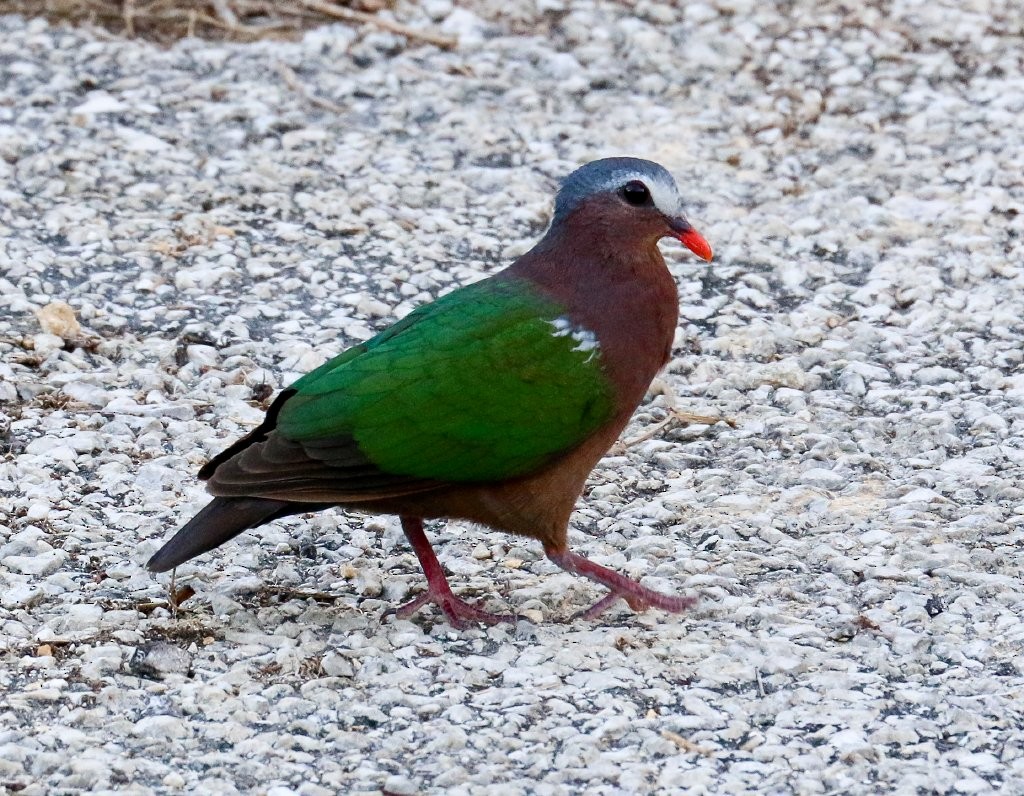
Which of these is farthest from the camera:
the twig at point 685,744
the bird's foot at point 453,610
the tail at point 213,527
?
the bird's foot at point 453,610

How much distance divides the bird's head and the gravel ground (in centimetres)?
99

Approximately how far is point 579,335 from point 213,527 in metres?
1.20

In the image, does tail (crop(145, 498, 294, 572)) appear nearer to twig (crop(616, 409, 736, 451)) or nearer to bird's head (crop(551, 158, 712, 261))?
bird's head (crop(551, 158, 712, 261))

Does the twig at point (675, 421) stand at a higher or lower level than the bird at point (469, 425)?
lower

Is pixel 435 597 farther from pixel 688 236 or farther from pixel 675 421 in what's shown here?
pixel 675 421

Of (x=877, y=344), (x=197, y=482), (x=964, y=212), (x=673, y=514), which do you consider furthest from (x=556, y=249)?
(x=964, y=212)

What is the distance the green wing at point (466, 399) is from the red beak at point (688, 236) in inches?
20.4

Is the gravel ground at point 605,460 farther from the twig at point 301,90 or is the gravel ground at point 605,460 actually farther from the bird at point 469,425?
the bird at point 469,425

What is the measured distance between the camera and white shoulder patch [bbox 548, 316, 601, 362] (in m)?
4.93

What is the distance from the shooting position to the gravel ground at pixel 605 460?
4.27 m

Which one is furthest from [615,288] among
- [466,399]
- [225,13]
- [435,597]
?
[225,13]

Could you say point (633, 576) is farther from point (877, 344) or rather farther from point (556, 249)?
point (877, 344)

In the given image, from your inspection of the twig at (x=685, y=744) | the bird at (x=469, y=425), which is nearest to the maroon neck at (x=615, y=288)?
the bird at (x=469, y=425)

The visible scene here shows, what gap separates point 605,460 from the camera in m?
6.00
